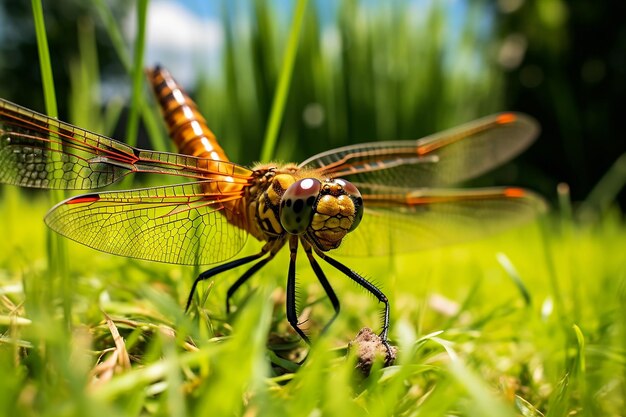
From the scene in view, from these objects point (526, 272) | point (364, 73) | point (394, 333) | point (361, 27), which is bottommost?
point (526, 272)

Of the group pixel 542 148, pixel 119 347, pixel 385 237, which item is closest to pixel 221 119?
pixel 385 237

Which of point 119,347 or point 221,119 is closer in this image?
point 119,347

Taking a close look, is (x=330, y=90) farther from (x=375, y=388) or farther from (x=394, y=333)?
(x=375, y=388)

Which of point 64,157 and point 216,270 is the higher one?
point 64,157

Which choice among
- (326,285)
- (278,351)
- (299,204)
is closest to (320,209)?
(299,204)

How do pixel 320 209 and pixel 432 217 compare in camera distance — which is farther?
pixel 432 217

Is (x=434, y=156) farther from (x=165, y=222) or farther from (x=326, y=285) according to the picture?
(x=165, y=222)
